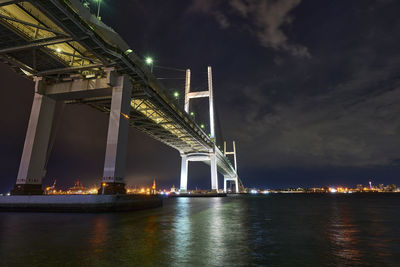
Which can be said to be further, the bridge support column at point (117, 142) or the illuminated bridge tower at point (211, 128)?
the illuminated bridge tower at point (211, 128)

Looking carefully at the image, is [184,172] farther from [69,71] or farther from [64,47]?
[64,47]

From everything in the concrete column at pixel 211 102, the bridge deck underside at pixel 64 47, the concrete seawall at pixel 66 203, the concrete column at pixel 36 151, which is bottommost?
the concrete seawall at pixel 66 203

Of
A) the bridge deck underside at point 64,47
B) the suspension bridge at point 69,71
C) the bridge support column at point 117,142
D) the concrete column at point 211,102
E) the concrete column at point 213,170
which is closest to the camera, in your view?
the bridge deck underside at point 64,47

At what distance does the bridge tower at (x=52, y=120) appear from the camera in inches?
718

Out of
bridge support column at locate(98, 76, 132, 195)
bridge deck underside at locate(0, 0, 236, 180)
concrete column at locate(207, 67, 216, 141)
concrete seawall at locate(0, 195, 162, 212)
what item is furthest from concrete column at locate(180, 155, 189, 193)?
concrete seawall at locate(0, 195, 162, 212)

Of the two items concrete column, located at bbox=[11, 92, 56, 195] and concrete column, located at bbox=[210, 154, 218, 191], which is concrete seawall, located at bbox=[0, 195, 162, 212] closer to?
concrete column, located at bbox=[11, 92, 56, 195]

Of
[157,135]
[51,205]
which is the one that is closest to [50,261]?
[51,205]

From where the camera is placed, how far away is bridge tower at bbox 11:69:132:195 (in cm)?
1823

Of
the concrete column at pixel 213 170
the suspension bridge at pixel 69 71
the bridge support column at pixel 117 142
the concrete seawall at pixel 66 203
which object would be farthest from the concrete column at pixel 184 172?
the concrete seawall at pixel 66 203

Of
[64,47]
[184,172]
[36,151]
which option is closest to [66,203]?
[36,151]

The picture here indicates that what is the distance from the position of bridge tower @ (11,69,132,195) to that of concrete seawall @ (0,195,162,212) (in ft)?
3.58

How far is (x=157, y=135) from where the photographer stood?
1884 inches

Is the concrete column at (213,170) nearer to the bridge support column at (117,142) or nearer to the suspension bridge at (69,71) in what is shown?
the suspension bridge at (69,71)

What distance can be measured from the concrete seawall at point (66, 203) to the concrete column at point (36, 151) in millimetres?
1551
